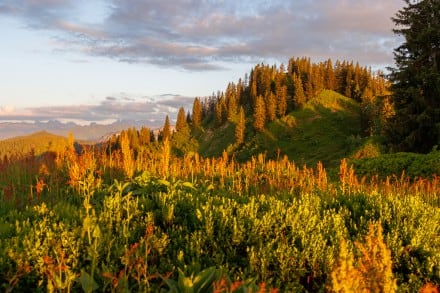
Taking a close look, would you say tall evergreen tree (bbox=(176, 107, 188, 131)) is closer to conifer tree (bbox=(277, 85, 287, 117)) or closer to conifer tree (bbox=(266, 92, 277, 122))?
conifer tree (bbox=(266, 92, 277, 122))

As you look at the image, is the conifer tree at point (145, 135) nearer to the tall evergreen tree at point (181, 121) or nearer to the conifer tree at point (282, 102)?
the tall evergreen tree at point (181, 121)

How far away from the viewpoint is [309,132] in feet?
313

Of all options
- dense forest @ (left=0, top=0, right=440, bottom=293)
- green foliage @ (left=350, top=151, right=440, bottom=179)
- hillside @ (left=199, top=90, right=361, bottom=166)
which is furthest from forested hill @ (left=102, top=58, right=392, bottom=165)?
dense forest @ (left=0, top=0, right=440, bottom=293)

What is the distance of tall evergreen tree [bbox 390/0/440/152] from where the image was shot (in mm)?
27375

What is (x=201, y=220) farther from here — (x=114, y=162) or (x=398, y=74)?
(x=398, y=74)

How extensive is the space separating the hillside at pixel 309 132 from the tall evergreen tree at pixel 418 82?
46101mm

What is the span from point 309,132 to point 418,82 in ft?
222

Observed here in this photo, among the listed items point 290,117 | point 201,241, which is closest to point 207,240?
point 201,241

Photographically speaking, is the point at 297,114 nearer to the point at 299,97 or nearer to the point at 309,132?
the point at 299,97

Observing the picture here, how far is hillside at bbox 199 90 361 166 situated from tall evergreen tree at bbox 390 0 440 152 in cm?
4610

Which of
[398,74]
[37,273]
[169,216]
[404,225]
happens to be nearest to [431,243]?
[404,225]

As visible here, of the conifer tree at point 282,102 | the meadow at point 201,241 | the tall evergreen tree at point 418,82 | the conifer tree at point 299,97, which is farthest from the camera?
the conifer tree at point 299,97

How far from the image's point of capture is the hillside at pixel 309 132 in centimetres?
8581

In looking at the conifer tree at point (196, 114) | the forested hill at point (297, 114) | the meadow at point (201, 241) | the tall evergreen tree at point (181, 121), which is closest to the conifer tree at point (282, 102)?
the forested hill at point (297, 114)
